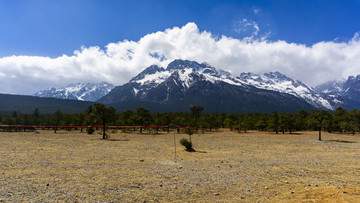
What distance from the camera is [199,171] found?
16859 mm

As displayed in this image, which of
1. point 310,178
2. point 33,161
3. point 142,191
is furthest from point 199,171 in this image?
point 33,161

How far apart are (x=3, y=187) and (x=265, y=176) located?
18.2m

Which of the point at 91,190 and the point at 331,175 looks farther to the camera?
the point at 331,175

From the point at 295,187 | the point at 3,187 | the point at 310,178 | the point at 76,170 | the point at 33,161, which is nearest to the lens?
the point at 3,187

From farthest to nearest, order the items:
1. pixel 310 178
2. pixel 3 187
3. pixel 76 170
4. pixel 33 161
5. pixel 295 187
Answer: pixel 33 161, pixel 76 170, pixel 310 178, pixel 295 187, pixel 3 187

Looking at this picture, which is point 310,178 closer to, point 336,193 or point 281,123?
point 336,193

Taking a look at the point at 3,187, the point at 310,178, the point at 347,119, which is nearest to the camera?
the point at 3,187

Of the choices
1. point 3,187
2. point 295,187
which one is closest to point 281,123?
point 295,187

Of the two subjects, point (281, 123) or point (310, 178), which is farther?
point (281, 123)

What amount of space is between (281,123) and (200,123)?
36.8 metres

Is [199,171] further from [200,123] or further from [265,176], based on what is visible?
[200,123]

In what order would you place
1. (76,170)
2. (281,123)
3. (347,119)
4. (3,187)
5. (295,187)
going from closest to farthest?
1. (3,187)
2. (295,187)
3. (76,170)
4. (281,123)
5. (347,119)

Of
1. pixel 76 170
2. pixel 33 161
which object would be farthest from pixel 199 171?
pixel 33 161

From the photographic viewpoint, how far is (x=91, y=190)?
38.2 feet
